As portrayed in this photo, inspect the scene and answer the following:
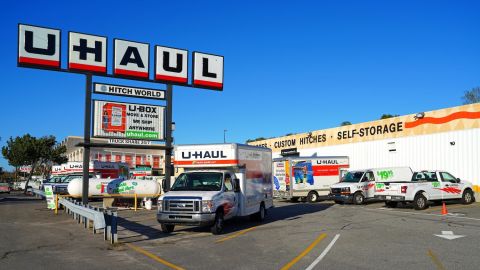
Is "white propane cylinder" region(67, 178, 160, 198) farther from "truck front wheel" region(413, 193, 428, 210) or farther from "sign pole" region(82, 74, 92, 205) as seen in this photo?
"truck front wheel" region(413, 193, 428, 210)

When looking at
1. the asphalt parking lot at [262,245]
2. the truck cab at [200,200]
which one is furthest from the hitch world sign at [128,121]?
the truck cab at [200,200]

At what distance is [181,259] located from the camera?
10523 millimetres

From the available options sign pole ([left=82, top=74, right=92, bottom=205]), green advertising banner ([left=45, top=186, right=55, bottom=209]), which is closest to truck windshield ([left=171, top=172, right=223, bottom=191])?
sign pole ([left=82, top=74, right=92, bottom=205])

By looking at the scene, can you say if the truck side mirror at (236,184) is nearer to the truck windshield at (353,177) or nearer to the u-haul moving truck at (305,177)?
the truck windshield at (353,177)

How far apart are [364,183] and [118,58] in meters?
16.1

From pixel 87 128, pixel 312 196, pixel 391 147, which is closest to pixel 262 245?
pixel 87 128

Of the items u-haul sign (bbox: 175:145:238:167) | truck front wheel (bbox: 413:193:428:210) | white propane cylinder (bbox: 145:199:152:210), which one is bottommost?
white propane cylinder (bbox: 145:199:152:210)

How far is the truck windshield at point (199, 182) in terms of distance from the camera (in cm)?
1548

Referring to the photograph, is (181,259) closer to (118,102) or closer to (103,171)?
(118,102)

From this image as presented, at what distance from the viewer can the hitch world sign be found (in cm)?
2206

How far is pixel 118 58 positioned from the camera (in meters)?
22.0

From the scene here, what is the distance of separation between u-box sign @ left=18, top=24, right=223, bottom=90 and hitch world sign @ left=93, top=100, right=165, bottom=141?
1.53 metres

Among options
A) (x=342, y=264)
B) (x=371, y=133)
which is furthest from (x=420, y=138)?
(x=342, y=264)

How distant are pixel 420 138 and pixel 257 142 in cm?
2814
